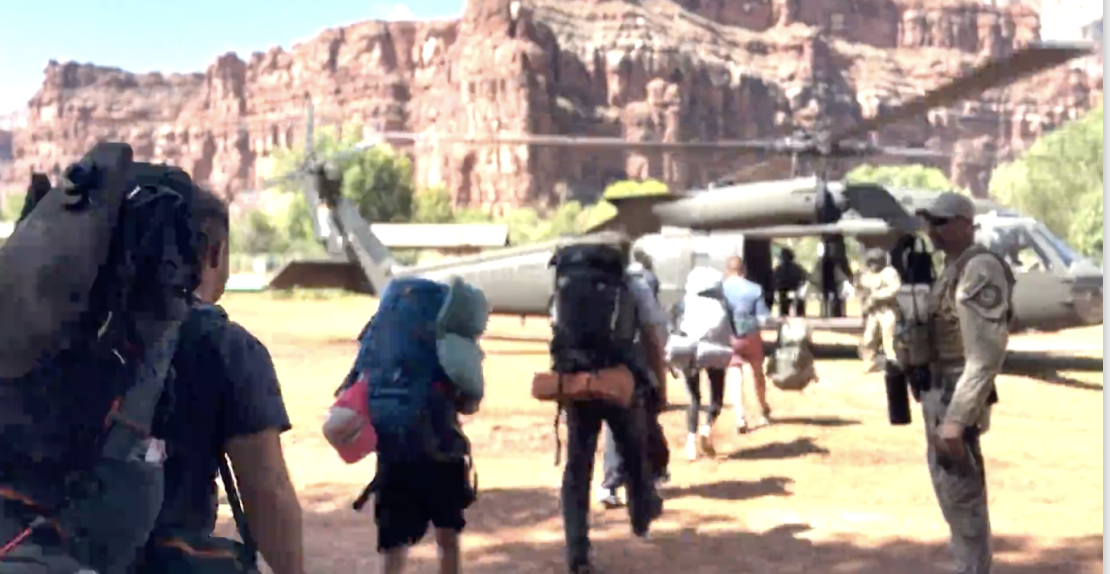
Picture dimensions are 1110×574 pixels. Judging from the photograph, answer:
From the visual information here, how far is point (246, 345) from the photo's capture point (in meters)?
1.95

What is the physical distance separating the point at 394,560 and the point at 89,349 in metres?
2.46

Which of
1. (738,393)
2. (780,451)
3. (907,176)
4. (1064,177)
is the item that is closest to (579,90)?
(907,176)

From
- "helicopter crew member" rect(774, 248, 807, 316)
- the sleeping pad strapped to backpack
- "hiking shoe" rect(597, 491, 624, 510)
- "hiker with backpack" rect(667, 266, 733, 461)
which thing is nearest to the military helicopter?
"helicopter crew member" rect(774, 248, 807, 316)

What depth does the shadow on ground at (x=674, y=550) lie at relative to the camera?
5.25 m

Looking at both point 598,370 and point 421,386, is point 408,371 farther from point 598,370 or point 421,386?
point 598,370

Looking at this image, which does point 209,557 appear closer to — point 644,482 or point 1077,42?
point 644,482

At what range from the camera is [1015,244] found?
44.4 ft

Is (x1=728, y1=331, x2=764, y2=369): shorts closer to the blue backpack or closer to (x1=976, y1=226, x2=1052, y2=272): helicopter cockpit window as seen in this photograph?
the blue backpack

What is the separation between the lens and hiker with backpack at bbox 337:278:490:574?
12.0 ft

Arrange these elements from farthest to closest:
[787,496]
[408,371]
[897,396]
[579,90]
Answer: [579,90] → [787,496] → [897,396] → [408,371]

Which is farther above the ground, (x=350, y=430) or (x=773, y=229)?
(x=350, y=430)

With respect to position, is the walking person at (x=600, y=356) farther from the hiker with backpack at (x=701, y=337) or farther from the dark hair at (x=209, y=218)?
the dark hair at (x=209, y=218)

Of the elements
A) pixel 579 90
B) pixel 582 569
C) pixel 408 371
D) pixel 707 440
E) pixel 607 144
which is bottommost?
pixel 707 440

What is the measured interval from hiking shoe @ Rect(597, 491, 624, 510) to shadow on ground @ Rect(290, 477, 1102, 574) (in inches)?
2.3
